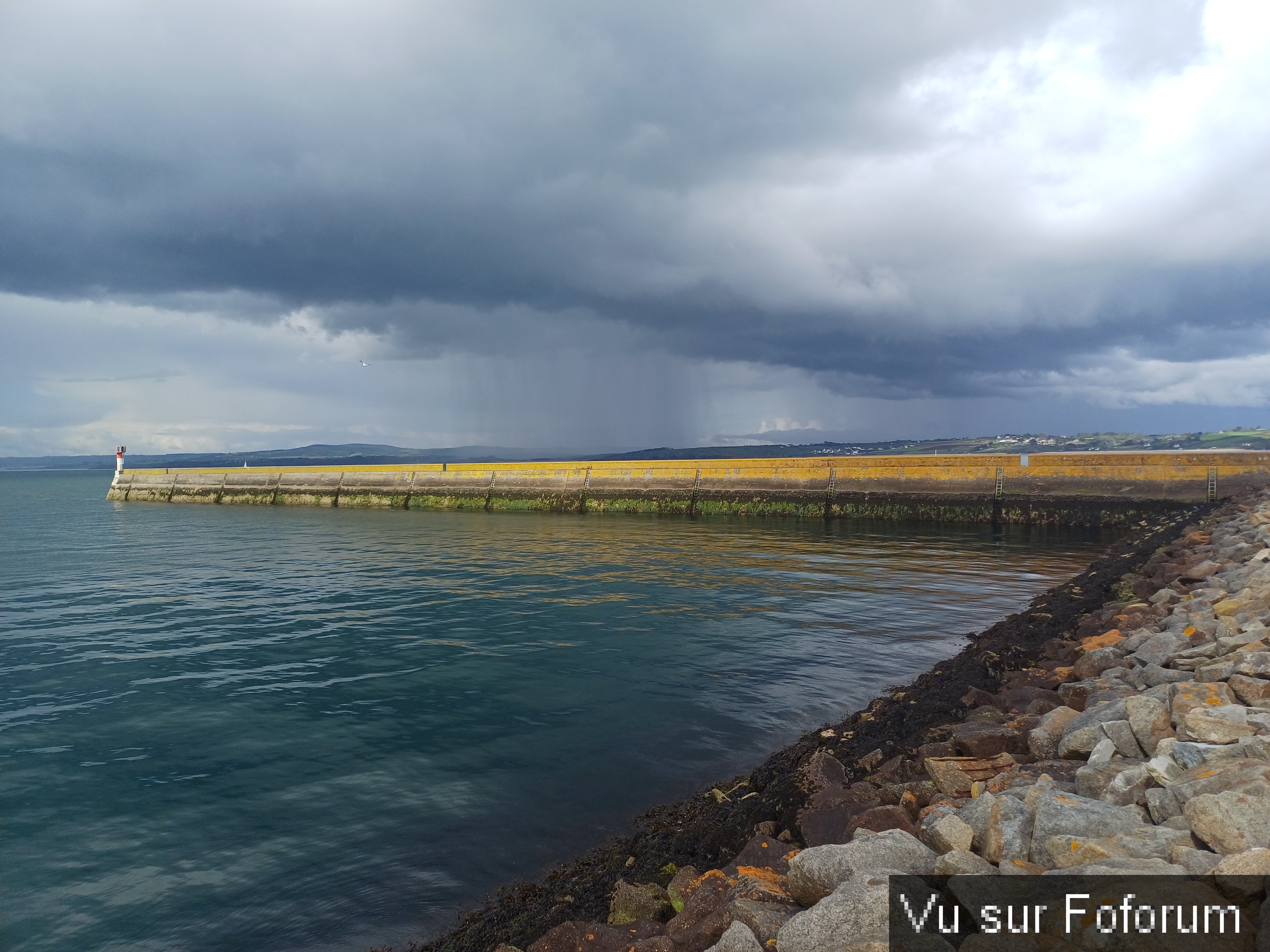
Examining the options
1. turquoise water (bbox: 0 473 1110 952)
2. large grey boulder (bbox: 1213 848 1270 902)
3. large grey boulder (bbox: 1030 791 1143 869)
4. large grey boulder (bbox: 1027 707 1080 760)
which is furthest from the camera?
turquoise water (bbox: 0 473 1110 952)

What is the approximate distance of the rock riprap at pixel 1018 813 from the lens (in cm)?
319

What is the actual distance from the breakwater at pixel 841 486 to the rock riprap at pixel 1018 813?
28468 millimetres

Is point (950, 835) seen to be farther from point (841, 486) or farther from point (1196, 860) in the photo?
point (841, 486)

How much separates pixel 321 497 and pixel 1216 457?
176 ft

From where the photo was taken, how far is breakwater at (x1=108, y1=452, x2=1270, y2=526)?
3161 centimetres

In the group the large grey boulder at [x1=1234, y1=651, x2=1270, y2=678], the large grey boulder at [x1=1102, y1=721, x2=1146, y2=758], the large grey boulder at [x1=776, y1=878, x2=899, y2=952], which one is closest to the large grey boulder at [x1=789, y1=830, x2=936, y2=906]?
the large grey boulder at [x1=776, y1=878, x2=899, y2=952]

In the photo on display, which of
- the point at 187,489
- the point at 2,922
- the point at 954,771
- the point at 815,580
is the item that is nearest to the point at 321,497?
the point at 187,489

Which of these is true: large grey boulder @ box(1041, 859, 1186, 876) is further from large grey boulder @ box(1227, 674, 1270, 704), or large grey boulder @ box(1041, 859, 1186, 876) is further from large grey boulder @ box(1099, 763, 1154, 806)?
large grey boulder @ box(1227, 674, 1270, 704)

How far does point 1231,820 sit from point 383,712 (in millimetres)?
8952

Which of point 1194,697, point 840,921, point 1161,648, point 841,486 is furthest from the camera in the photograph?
point 841,486

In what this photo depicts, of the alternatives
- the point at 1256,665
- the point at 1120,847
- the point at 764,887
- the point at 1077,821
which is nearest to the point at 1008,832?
the point at 1077,821

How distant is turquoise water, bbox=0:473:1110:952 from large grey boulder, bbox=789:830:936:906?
289cm

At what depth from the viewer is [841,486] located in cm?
3694

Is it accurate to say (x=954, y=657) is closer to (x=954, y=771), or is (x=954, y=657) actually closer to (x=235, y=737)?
(x=954, y=771)
